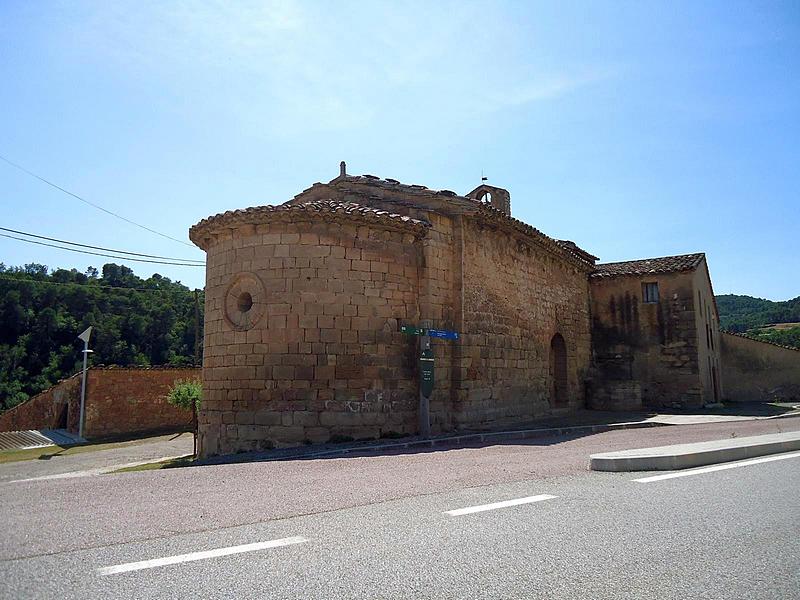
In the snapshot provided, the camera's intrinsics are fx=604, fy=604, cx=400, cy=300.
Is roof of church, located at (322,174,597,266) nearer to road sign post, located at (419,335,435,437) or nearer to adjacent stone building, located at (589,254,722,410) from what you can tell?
road sign post, located at (419,335,435,437)

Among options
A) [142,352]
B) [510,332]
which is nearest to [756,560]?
[510,332]

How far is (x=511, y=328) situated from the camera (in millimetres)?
15078

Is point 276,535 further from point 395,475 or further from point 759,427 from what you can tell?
point 759,427

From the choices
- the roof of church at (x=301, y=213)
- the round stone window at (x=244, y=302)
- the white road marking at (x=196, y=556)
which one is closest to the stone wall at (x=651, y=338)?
the roof of church at (x=301, y=213)

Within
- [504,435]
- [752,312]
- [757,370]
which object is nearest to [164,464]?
[504,435]

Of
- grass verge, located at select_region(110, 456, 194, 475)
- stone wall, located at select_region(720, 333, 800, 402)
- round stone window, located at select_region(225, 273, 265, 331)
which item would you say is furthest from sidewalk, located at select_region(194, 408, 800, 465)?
stone wall, located at select_region(720, 333, 800, 402)

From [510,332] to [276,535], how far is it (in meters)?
11.4

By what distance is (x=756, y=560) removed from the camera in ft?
12.2

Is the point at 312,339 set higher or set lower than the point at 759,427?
higher

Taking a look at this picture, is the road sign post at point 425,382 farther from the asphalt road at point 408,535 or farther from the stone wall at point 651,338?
the stone wall at point 651,338

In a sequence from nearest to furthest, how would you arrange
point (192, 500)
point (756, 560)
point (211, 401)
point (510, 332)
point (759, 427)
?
point (756, 560), point (192, 500), point (211, 401), point (759, 427), point (510, 332)

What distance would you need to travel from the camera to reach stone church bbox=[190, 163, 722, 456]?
36.7 ft

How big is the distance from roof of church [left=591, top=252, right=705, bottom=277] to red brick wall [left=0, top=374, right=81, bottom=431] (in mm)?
18420

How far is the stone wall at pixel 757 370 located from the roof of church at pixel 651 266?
540cm
